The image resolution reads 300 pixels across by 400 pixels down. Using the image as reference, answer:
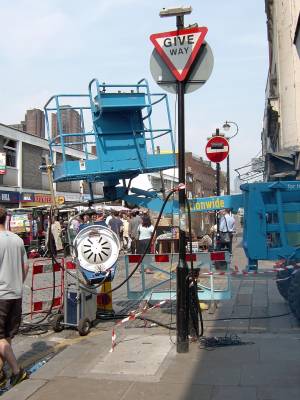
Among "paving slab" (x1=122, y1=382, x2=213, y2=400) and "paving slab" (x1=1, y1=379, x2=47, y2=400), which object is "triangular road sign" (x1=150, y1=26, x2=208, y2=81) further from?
"paving slab" (x1=1, y1=379, x2=47, y2=400)

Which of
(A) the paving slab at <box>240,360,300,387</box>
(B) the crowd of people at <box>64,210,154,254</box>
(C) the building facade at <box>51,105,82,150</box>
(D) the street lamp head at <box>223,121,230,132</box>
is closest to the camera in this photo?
(A) the paving slab at <box>240,360,300,387</box>

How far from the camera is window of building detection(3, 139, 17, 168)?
31181 mm

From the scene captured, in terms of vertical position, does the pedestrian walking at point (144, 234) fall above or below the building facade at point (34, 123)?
below

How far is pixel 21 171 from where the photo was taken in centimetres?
3253

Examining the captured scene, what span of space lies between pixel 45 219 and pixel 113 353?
765 inches

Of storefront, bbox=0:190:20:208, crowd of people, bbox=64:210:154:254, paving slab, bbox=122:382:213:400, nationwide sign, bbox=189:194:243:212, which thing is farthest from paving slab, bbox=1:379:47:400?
storefront, bbox=0:190:20:208

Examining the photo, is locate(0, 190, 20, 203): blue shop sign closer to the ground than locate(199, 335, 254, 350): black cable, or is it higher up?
higher up

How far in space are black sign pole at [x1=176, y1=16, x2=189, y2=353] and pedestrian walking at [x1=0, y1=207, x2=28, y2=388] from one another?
1.84 meters

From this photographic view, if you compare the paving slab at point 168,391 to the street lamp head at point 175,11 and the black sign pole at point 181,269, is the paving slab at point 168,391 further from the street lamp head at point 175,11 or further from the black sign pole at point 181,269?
the street lamp head at point 175,11

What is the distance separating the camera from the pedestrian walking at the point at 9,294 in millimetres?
5477

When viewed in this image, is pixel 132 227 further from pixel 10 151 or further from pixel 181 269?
pixel 10 151

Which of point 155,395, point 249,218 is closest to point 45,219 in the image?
point 249,218

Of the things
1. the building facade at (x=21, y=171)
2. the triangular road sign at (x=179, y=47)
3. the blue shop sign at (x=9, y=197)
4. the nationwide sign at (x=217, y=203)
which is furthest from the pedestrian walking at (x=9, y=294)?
the blue shop sign at (x=9, y=197)

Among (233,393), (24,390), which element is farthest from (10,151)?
(233,393)
